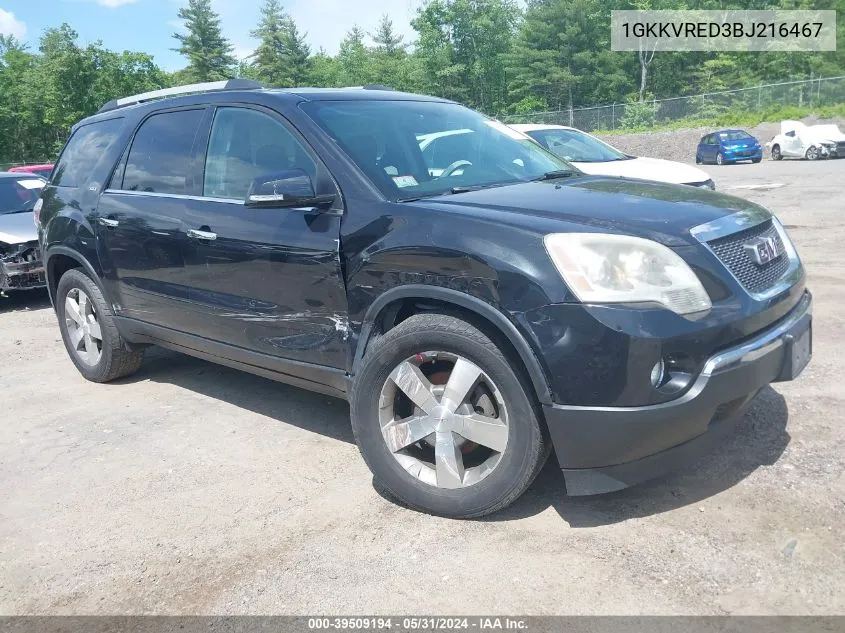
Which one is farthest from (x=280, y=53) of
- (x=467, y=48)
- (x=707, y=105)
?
(x=707, y=105)

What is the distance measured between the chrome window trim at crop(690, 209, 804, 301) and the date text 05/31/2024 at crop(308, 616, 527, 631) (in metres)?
1.56

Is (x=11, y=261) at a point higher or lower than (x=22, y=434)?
higher

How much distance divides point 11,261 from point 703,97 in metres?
41.0

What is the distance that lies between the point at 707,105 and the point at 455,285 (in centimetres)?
4361

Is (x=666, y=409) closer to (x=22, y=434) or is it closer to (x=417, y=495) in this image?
(x=417, y=495)

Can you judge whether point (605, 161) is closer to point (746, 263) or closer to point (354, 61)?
point (746, 263)

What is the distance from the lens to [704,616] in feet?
8.02

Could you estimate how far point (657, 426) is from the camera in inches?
107

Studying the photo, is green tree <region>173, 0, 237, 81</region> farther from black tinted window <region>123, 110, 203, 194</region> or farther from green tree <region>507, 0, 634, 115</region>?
black tinted window <region>123, 110, 203, 194</region>

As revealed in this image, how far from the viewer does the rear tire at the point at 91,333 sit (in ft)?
17.1

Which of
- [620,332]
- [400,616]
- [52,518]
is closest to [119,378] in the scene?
[52,518]

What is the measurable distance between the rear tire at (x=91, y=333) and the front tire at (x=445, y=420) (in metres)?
2.64

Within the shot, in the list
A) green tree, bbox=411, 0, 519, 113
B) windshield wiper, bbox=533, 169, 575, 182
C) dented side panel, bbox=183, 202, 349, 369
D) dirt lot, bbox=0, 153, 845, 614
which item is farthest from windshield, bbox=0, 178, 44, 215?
green tree, bbox=411, 0, 519, 113

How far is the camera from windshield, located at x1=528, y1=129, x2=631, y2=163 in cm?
988
